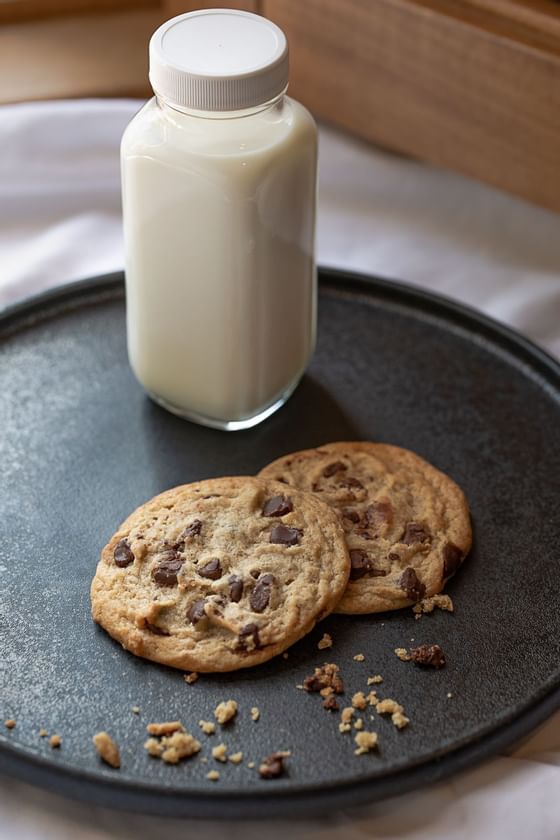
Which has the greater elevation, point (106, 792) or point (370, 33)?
point (370, 33)

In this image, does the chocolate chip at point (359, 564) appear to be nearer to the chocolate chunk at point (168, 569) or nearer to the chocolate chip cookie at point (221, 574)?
the chocolate chip cookie at point (221, 574)

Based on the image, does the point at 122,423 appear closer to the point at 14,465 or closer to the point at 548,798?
the point at 14,465

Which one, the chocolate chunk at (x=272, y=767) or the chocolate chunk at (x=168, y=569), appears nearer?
the chocolate chunk at (x=272, y=767)

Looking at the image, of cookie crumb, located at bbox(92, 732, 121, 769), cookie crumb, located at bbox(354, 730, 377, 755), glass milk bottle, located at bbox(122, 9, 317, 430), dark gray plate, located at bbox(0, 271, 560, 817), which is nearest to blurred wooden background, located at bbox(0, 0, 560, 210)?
dark gray plate, located at bbox(0, 271, 560, 817)

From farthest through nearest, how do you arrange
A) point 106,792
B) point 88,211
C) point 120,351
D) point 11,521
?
point 88,211 → point 120,351 → point 11,521 → point 106,792

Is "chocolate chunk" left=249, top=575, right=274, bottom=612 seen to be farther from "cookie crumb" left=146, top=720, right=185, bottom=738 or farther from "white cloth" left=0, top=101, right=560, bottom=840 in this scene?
"white cloth" left=0, top=101, right=560, bottom=840

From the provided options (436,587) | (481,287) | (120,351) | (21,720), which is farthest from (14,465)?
(481,287)

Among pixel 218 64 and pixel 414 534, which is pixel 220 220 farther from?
pixel 414 534

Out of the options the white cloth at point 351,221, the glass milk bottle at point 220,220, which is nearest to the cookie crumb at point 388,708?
the glass milk bottle at point 220,220

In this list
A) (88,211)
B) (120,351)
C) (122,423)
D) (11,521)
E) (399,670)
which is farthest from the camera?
(88,211)
